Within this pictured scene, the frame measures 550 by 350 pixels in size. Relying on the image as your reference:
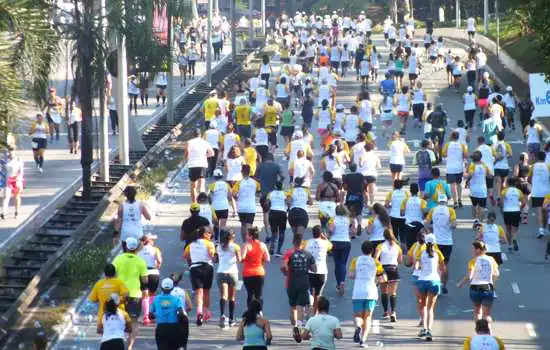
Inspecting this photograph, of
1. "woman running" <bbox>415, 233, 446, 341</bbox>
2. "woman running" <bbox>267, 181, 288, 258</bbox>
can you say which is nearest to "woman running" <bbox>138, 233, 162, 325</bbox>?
"woman running" <bbox>415, 233, 446, 341</bbox>

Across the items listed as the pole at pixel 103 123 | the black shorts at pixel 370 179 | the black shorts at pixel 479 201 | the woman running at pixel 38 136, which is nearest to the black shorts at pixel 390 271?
the black shorts at pixel 479 201

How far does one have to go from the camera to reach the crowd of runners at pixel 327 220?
2012 centimetres

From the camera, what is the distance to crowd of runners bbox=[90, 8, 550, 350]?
66.0 feet

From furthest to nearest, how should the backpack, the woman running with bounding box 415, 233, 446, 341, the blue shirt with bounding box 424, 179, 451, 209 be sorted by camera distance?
1. the backpack
2. the blue shirt with bounding box 424, 179, 451, 209
3. the woman running with bounding box 415, 233, 446, 341

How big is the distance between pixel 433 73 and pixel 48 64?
31563 millimetres

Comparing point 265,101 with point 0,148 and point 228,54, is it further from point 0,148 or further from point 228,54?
point 228,54

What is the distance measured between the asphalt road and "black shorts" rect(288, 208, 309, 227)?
87 centimetres

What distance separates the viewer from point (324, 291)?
934 inches

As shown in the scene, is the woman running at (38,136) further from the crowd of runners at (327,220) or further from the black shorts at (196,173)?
the black shorts at (196,173)

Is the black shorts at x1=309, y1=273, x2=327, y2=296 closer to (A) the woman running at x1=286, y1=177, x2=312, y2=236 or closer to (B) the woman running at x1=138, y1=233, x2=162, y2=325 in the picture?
(B) the woman running at x1=138, y1=233, x2=162, y2=325

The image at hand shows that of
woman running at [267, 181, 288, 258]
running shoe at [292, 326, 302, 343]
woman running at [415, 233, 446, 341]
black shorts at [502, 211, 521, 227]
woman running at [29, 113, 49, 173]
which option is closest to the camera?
running shoe at [292, 326, 302, 343]

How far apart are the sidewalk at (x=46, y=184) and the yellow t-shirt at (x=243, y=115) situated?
10.8 ft

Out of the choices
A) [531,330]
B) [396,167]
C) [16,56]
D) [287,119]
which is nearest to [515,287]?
[531,330]

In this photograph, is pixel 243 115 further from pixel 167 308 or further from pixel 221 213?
pixel 167 308
